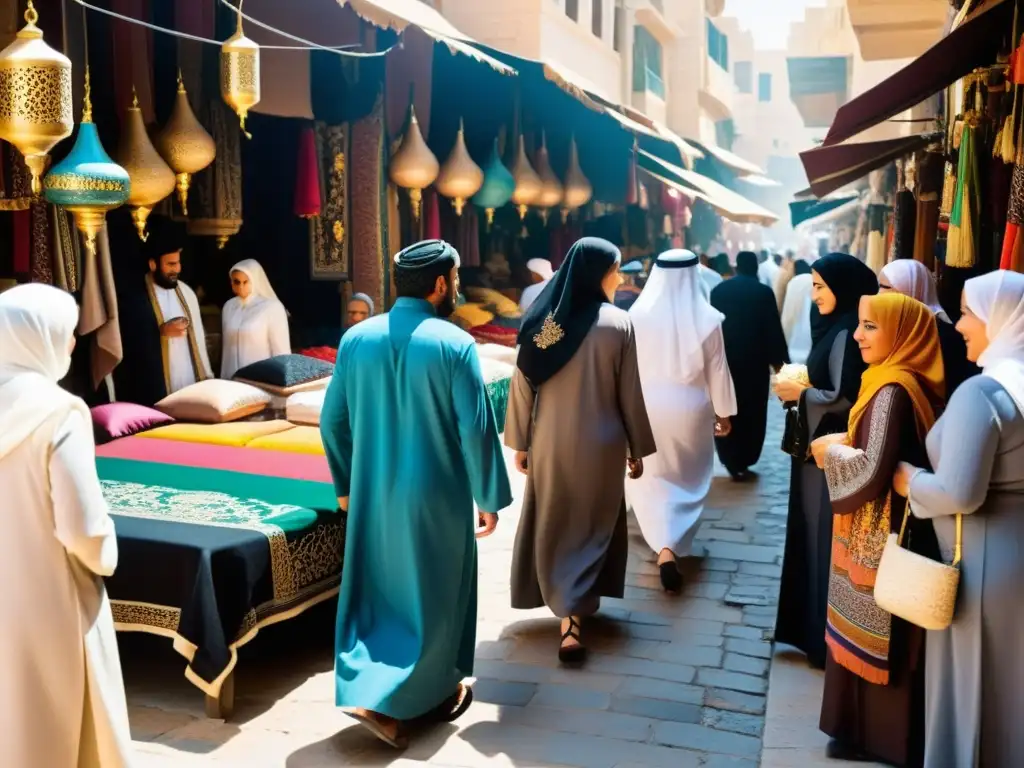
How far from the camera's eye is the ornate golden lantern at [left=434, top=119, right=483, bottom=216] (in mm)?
8859

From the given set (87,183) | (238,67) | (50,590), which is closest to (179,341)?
(87,183)

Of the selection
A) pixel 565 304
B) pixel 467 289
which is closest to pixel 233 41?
pixel 565 304

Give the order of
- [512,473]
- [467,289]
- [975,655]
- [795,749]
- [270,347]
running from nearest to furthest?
[975,655], [795,749], [270,347], [512,473], [467,289]

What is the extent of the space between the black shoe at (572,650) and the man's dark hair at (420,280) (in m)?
1.50

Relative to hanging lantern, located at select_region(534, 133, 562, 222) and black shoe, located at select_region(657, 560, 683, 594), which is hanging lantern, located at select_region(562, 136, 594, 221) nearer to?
hanging lantern, located at select_region(534, 133, 562, 222)

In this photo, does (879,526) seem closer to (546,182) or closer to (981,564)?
(981,564)

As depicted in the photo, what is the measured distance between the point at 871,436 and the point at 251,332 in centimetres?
468

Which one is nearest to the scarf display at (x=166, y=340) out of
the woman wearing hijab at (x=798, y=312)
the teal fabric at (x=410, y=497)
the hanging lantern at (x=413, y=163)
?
the hanging lantern at (x=413, y=163)

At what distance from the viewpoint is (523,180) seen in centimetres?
1016

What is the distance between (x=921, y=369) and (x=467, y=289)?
822 cm

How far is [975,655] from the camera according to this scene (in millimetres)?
2861

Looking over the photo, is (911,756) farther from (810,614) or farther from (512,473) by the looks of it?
(512,473)

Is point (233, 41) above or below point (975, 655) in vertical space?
above

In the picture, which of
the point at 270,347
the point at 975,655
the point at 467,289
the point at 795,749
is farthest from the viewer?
the point at 467,289
